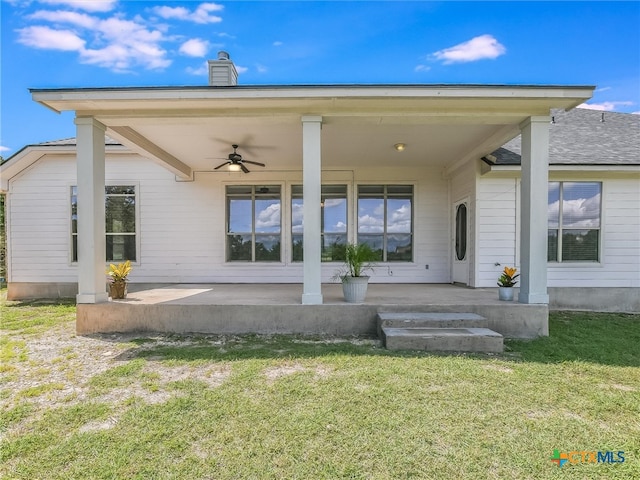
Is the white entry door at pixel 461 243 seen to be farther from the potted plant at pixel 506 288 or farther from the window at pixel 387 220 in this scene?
the potted plant at pixel 506 288

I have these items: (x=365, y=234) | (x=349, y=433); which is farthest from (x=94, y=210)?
(x=365, y=234)

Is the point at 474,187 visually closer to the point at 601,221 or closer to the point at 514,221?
the point at 514,221

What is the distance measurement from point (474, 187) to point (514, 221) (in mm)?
1044

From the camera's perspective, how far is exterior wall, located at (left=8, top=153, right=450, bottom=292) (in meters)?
7.85

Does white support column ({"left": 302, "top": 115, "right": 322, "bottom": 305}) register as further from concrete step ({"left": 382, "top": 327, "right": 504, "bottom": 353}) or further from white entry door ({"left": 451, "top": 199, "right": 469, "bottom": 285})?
white entry door ({"left": 451, "top": 199, "right": 469, "bottom": 285})

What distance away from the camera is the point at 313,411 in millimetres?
2404

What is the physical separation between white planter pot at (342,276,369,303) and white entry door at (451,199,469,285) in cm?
341

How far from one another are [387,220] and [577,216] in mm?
3786

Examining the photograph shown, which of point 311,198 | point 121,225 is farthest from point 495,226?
point 121,225

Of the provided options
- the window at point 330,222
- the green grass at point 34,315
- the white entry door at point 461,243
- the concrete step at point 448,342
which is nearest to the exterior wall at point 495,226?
the white entry door at point 461,243

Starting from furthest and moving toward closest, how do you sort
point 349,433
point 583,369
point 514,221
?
point 514,221, point 583,369, point 349,433

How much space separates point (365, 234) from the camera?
26.5 feet

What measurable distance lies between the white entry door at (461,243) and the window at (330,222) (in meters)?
2.56

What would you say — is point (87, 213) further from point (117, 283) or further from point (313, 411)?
point (313, 411)
